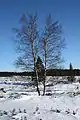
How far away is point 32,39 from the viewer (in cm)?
A: 2483

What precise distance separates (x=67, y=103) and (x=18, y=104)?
292cm

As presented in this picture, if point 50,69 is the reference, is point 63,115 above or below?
below

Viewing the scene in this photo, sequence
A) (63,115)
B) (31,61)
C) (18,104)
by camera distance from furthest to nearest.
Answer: (31,61) < (18,104) < (63,115)

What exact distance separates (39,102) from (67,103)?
168 centimetres

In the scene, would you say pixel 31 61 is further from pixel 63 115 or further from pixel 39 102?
pixel 63 115

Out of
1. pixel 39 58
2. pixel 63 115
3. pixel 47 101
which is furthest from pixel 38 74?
pixel 63 115

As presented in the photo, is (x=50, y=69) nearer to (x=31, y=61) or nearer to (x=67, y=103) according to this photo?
(x=31, y=61)

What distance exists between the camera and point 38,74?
2644 cm

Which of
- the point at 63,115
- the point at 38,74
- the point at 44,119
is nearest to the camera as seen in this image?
the point at 44,119

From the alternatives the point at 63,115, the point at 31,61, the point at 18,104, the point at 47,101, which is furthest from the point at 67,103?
the point at 31,61

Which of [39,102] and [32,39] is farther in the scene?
[32,39]

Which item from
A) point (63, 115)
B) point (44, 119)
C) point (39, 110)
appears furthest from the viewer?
point (39, 110)

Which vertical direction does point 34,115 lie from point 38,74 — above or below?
below

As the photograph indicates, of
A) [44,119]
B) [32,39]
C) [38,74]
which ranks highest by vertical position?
[32,39]
